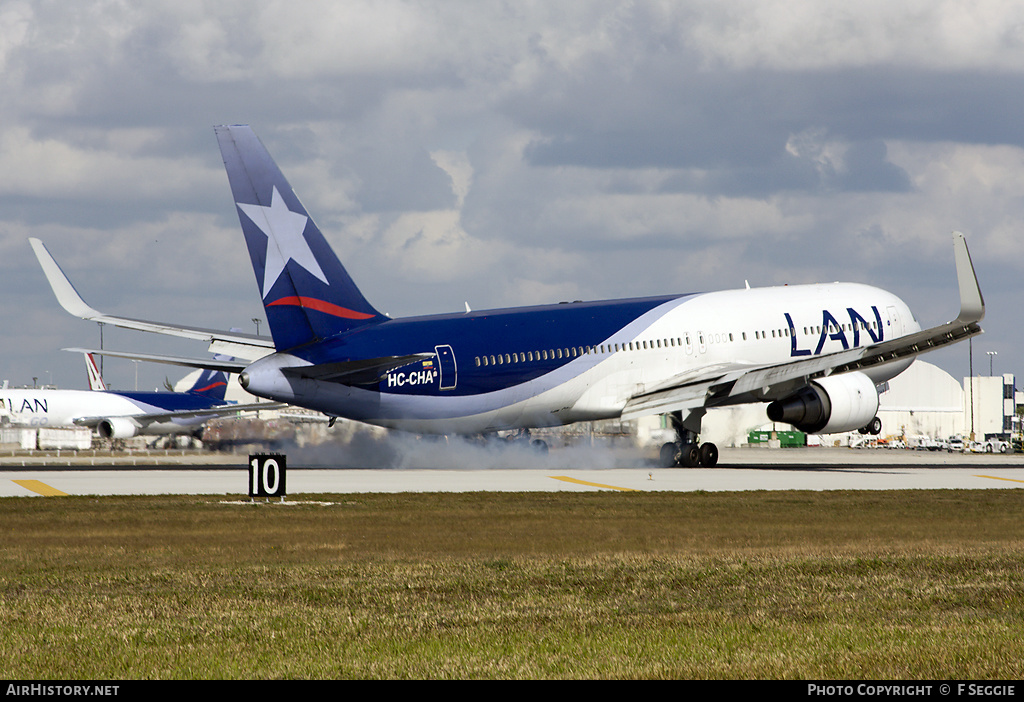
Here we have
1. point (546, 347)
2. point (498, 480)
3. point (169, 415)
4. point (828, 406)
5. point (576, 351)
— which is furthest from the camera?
point (169, 415)

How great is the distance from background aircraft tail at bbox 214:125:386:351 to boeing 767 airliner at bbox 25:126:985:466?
40 millimetres

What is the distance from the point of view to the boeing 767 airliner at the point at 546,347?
34.5 m

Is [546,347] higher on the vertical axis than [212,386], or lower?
lower

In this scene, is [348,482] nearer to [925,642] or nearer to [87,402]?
[925,642]

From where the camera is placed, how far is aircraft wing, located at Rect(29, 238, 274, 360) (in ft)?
120

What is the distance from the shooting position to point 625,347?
42.1m

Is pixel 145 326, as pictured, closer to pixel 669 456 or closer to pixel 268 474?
pixel 268 474

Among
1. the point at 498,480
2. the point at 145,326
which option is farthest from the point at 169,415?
the point at 498,480

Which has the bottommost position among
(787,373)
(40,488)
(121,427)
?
(40,488)

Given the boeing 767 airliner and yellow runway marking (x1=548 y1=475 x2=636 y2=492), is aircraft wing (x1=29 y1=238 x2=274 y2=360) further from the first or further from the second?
yellow runway marking (x1=548 y1=475 x2=636 y2=492)

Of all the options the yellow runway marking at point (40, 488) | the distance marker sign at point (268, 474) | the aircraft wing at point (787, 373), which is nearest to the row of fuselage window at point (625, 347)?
the aircraft wing at point (787, 373)

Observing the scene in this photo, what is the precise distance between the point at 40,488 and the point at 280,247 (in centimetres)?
912

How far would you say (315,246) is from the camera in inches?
1369

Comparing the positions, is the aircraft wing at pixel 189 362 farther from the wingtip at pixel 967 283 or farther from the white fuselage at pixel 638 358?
the wingtip at pixel 967 283
